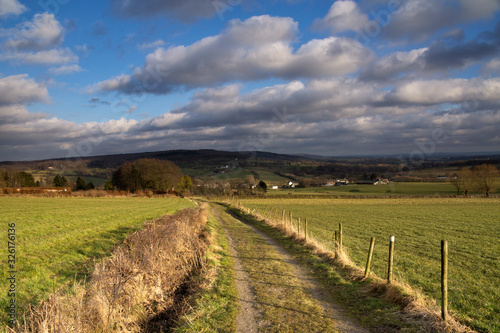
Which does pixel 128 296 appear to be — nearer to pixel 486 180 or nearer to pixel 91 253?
pixel 91 253

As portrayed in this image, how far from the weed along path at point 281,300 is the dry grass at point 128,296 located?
5.80 feet

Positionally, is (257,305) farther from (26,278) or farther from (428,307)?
(26,278)

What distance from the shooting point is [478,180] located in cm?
7762

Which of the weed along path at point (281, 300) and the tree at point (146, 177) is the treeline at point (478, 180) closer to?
the tree at point (146, 177)

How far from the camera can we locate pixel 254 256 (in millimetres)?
13195

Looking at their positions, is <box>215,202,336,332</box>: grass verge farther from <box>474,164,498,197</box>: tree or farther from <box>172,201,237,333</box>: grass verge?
<box>474,164,498,197</box>: tree

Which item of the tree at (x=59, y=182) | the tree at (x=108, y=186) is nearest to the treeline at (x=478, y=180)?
the tree at (x=108, y=186)

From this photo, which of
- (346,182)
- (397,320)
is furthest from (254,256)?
(346,182)

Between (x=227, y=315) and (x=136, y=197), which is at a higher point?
(x=227, y=315)

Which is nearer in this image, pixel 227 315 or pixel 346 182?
pixel 227 315

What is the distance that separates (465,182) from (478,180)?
288 centimetres

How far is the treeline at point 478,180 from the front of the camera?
3036 inches

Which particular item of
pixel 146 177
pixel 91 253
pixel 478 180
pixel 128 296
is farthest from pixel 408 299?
pixel 478 180

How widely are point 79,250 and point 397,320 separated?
1415cm
